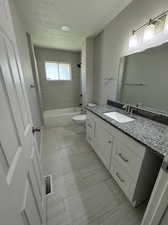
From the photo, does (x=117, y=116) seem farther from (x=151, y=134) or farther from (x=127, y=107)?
(x=151, y=134)

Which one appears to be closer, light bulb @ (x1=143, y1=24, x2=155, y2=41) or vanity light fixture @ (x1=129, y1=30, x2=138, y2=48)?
light bulb @ (x1=143, y1=24, x2=155, y2=41)

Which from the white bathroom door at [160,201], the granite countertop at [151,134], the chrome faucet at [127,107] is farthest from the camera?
the chrome faucet at [127,107]

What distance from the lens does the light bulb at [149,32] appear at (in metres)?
1.23

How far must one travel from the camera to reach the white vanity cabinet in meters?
0.91

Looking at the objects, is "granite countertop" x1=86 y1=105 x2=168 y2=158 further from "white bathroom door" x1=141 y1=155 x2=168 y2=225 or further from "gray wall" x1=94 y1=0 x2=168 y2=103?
"gray wall" x1=94 y1=0 x2=168 y2=103

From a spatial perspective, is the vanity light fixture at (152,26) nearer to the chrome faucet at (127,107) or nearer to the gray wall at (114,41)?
the gray wall at (114,41)

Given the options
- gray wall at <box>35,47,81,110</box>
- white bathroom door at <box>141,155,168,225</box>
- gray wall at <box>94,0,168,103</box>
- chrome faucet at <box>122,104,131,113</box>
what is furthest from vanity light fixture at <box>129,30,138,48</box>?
gray wall at <box>35,47,81,110</box>

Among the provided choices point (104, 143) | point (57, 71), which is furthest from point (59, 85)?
point (104, 143)

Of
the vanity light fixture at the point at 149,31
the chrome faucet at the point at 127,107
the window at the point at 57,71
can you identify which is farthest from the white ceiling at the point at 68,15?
the chrome faucet at the point at 127,107

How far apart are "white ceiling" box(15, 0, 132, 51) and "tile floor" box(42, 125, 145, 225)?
2474 mm

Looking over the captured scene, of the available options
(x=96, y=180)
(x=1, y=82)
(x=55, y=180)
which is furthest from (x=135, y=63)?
(x=55, y=180)

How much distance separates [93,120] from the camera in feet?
5.88

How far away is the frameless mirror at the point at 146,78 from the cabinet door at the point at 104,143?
0.75m

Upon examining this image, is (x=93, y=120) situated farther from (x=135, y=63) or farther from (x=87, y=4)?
(x=87, y=4)
